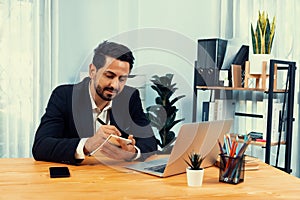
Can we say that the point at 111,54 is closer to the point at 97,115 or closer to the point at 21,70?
the point at 97,115

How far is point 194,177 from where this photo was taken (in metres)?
1.32

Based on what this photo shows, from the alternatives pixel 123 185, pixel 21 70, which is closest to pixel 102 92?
pixel 123 185

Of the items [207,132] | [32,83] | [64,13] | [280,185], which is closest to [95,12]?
[64,13]

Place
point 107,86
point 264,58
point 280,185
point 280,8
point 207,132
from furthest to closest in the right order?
point 280,8 → point 264,58 → point 107,86 → point 207,132 → point 280,185

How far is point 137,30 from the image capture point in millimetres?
3549

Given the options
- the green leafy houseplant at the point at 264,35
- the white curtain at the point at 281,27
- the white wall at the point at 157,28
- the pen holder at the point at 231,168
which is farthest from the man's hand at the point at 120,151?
the white curtain at the point at 281,27

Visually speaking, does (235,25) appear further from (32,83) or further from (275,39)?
(32,83)

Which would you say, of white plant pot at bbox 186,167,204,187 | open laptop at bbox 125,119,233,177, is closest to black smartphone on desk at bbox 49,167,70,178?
open laptop at bbox 125,119,233,177

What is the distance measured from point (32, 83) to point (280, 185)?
2.10 m

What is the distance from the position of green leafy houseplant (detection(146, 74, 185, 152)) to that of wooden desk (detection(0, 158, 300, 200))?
1.76m

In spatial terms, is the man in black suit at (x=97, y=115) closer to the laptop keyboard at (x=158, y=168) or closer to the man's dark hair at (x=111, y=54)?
the man's dark hair at (x=111, y=54)

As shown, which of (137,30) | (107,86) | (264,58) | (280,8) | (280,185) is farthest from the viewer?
(137,30)

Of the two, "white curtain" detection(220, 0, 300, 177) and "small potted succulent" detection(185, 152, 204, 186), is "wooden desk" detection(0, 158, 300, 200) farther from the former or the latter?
"white curtain" detection(220, 0, 300, 177)

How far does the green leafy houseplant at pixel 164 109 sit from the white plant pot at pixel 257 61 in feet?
2.31
